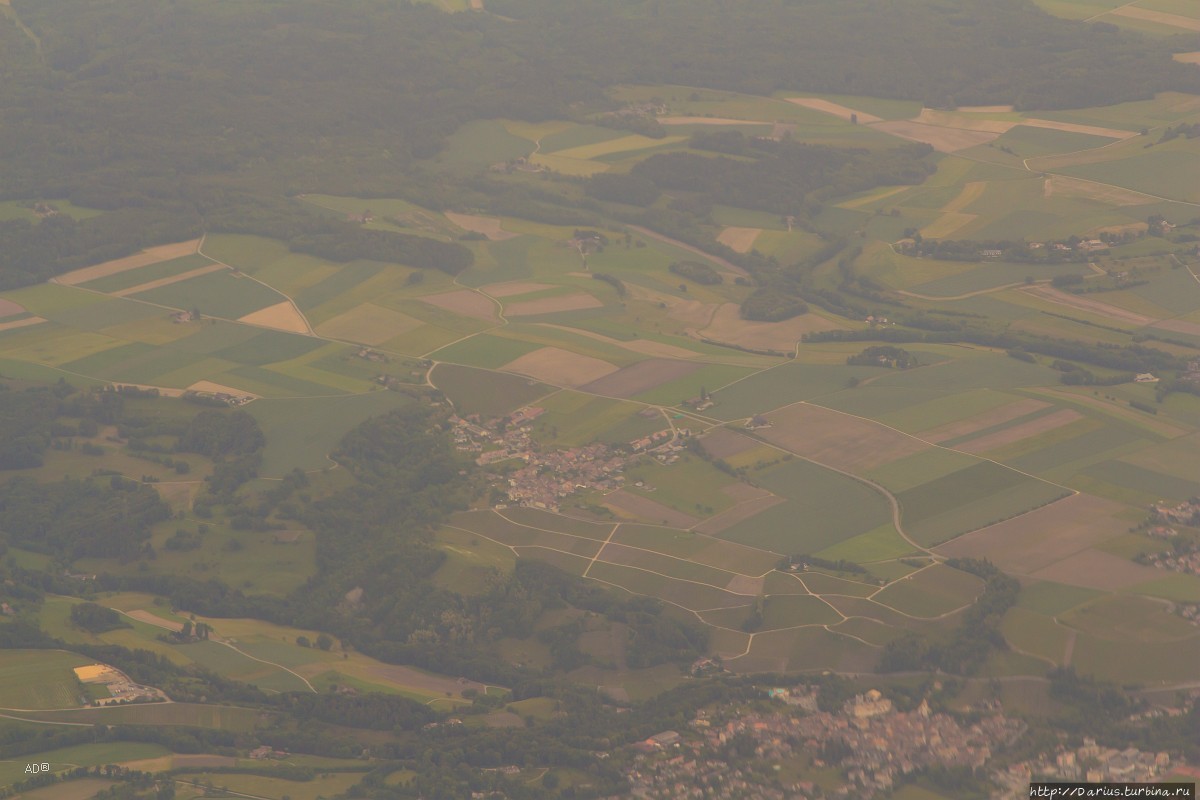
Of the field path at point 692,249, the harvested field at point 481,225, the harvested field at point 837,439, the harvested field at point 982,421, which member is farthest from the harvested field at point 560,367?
the harvested field at point 481,225

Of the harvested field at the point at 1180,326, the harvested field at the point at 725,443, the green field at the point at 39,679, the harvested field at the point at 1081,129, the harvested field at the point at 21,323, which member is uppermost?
the harvested field at the point at 1081,129

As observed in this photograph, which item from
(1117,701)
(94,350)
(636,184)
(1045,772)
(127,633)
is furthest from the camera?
(636,184)

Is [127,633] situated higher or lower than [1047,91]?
lower

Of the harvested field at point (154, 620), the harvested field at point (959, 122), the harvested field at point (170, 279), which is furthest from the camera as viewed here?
the harvested field at point (959, 122)

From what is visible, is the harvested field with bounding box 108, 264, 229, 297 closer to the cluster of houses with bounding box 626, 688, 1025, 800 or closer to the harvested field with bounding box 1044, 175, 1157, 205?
the harvested field with bounding box 1044, 175, 1157, 205

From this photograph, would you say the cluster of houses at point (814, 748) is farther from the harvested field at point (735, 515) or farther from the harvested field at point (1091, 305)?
the harvested field at point (1091, 305)

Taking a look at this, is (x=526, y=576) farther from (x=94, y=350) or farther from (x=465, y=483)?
(x=94, y=350)

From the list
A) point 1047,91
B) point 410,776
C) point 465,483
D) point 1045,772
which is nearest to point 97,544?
point 465,483
